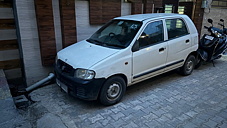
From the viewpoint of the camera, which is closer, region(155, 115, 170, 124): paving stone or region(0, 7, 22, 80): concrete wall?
region(155, 115, 170, 124): paving stone

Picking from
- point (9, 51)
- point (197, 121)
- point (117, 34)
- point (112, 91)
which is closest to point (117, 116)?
point (112, 91)

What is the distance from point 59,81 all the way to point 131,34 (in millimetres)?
1789

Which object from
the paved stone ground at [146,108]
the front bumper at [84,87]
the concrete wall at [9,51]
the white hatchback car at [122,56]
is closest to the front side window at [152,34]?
the white hatchback car at [122,56]

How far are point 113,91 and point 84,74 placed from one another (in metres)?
0.73

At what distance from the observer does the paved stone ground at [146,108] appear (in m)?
3.15

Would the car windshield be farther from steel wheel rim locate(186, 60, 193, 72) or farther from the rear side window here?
steel wheel rim locate(186, 60, 193, 72)

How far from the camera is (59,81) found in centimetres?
378

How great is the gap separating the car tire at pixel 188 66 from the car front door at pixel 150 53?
3.39ft

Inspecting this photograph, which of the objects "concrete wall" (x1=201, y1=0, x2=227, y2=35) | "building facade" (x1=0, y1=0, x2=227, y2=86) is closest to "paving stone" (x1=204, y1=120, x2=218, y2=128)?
"building facade" (x1=0, y1=0, x2=227, y2=86)

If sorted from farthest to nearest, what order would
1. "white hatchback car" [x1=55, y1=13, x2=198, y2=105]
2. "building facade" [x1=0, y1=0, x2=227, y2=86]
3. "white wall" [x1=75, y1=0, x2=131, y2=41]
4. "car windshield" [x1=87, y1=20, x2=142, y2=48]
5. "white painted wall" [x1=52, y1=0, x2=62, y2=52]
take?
1. "white wall" [x1=75, y1=0, x2=131, y2=41]
2. "white painted wall" [x1=52, y1=0, x2=62, y2=52]
3. "building facade" [x1=0, y1=0, x2=227, y2=86]
4. "car windshield" [x1=87, y1=20, x2=142, y2=48]
5. "white hatchback car" [x1=55, y1=13, x2=198, y2=105]

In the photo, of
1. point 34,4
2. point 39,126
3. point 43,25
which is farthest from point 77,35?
point 39,126

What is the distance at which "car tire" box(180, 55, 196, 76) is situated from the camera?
5102mm

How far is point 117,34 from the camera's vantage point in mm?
4086

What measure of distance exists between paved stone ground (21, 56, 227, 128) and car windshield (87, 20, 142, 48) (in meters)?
1.23
